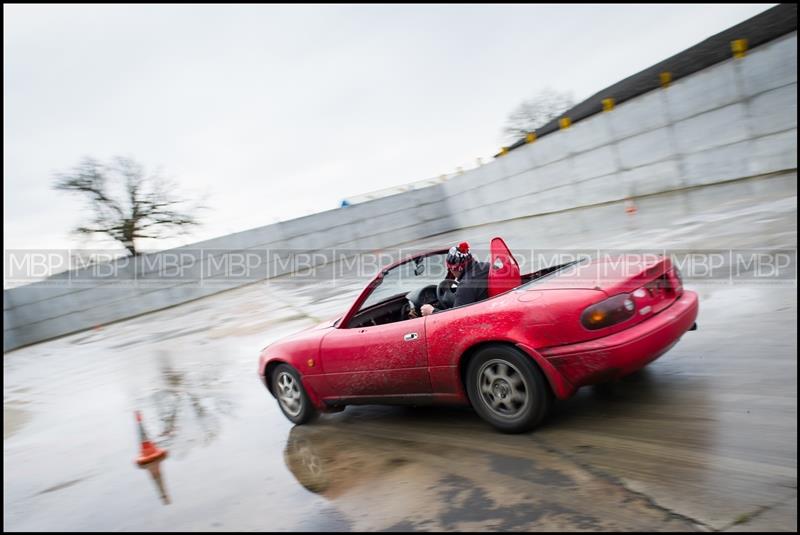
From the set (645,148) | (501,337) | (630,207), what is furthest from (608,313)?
(645,148)

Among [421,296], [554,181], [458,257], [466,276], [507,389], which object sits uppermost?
[554,181]

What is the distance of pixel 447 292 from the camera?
14.9 ft

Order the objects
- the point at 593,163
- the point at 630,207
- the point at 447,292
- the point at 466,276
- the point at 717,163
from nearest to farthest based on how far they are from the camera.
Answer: the point at 466,276, the point at 447,292, the point at 717,163, the point at 630,207, the point at 593,163

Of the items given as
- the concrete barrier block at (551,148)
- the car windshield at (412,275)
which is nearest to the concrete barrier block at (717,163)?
the concrete barrier block at (551,148)

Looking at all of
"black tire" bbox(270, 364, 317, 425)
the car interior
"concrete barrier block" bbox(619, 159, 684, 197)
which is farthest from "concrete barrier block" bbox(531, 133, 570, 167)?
"black tire" bbox(270, 364, 317, 425)

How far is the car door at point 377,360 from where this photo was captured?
Answer: 416 cm

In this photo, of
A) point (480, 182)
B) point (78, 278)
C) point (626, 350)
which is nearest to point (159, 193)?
point (78, 278)

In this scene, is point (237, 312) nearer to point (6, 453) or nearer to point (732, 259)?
point (6, 453)

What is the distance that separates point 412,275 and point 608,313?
1.70m

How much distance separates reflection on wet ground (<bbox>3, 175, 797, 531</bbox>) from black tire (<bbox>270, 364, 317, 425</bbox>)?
0.14 m

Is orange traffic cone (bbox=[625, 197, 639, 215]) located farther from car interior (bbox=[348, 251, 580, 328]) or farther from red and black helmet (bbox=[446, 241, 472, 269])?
red and black helmet (bbox=[446, 241, 472, 269])

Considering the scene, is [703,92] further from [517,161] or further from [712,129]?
[517,161]

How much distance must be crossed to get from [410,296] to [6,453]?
4.85 meters

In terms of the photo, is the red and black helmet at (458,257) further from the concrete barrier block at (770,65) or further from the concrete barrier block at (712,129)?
the concrete barrier block at (712,129)
